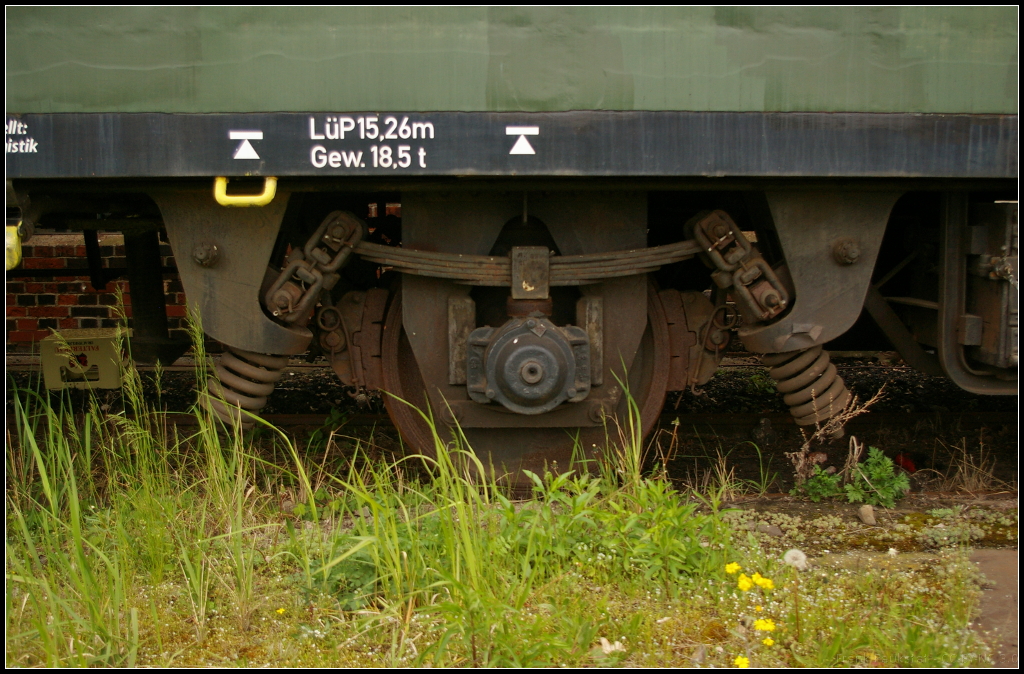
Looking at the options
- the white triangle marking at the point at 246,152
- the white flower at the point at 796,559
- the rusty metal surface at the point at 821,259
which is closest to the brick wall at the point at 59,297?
the white triangle marking at the point at 246,152

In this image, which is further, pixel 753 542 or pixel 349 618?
pixel 753 542

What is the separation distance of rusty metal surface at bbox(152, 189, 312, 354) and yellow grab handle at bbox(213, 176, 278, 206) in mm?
215

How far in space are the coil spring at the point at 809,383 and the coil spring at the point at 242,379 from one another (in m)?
2.24

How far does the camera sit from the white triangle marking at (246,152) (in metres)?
3.30

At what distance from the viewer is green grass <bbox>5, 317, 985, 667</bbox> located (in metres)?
2.56

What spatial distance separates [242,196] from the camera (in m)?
3.39

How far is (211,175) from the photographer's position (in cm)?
332

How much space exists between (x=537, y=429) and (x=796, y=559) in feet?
4.48

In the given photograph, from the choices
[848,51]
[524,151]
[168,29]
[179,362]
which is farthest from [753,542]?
[179,362]

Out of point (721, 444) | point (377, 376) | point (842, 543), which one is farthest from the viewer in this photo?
point (721, 444)

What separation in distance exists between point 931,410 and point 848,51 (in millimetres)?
2975

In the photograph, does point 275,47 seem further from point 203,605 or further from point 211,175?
point 203,605

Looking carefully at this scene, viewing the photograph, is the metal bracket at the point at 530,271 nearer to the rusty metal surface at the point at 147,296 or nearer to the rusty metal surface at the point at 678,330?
the rusty metal surface at the point at 678,330

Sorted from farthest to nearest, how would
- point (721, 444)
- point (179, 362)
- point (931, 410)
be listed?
1. point (179, 362)
2. point (931, 410)
3. point (721, 444)
